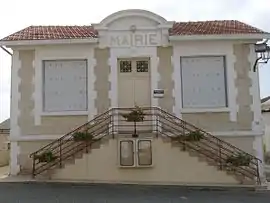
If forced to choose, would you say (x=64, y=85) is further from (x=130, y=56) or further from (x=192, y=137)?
(x=192, y=137)

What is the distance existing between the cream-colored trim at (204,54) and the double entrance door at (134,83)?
1018 mm

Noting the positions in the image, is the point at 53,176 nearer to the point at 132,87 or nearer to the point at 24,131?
the point at 24,131

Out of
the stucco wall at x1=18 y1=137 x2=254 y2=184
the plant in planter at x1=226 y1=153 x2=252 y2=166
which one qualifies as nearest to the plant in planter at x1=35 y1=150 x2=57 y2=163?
the stucco wall at x1=18 y1=137 x2=254 y2=184

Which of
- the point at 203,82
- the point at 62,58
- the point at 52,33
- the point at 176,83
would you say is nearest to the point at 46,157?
the point at 62,58

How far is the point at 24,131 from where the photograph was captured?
15.4 m

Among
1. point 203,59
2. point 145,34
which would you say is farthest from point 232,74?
point 145,34

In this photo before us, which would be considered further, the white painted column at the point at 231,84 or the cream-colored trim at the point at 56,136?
the white painted column at the point at 231,84

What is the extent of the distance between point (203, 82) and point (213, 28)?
7.15 ft

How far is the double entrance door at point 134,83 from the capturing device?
51.4 ft

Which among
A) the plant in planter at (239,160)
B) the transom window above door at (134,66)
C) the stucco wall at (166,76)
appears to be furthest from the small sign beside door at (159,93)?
the plant in planter at (239,160)

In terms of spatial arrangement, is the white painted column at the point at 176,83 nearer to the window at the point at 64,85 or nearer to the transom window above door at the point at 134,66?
the transom window above door at the point at 134,66

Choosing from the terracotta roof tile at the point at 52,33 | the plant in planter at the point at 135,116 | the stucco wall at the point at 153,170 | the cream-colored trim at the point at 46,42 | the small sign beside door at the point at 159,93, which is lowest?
the stucco wall at the point at 153,170

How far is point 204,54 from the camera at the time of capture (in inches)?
613

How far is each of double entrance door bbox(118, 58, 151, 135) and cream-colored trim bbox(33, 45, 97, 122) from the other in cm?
102
